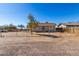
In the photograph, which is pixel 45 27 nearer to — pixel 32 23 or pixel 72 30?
pixel 32 23

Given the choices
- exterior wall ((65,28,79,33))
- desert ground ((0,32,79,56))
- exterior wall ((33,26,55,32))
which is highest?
exterior wall ((33,26,55,32))

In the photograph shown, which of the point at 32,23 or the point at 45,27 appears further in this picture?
the point at 45,27

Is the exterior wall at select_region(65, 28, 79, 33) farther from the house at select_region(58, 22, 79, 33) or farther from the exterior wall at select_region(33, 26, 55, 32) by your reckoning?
the exterior wall at select_region(33, 26, 55, 32)

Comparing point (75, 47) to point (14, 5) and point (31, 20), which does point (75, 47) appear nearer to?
point (31, 20)

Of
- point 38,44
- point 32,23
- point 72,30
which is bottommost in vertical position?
point 38,44

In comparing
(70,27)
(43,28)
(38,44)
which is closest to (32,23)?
(43,28)

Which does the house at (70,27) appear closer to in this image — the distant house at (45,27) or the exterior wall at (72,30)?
the exterior wall at (72,30)

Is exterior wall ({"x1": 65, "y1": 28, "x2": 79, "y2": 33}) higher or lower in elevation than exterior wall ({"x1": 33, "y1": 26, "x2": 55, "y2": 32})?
lower

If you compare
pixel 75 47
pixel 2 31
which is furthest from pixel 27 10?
pixel 75 47

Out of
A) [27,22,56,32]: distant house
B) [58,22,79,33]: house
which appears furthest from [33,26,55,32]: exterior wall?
[58,22,79,33]: house

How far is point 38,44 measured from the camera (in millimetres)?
5168

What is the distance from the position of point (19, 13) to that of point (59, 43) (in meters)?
0.96

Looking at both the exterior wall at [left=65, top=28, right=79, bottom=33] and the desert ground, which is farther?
the exterior wall at [left=65, top=28, right=79, bottom=33]

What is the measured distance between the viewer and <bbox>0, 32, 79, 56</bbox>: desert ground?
507 cm
